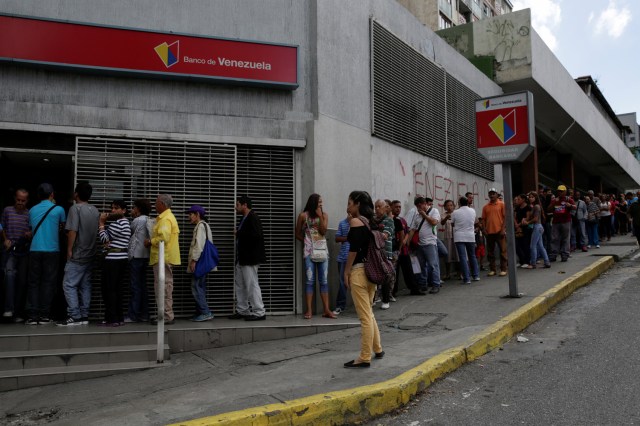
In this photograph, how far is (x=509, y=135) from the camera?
7.80 metres

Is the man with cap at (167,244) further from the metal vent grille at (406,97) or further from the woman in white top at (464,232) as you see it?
the woman in white top at (464,232)

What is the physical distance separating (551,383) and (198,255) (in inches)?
178

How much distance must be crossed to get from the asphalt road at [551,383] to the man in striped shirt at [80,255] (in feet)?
14.6

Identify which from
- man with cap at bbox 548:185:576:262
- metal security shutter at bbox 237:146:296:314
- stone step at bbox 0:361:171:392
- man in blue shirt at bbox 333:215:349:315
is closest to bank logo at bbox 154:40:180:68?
metal security shutter at bbox 237:146:296:314

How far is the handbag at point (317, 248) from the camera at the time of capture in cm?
747

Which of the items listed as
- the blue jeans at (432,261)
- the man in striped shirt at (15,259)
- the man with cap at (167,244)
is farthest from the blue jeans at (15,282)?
the blue jeans at (432,261)

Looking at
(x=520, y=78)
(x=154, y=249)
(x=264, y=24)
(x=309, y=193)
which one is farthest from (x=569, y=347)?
(x=520, y=78)

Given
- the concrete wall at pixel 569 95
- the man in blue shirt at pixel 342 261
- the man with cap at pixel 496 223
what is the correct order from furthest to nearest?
the concrete wall at pixel 569 95
the man with cap at pixel 496 223
the man in blue shirt at pixel 342 261

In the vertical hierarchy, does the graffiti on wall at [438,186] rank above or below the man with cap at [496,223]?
above

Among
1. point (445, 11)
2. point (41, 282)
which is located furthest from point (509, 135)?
point (445, 11)

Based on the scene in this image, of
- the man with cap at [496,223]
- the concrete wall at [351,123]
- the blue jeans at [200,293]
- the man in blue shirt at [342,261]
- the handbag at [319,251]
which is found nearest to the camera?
the blue jeans at [200,293]

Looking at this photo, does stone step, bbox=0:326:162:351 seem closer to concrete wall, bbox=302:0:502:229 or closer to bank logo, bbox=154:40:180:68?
concrete wall, bbox=302:0:502:229

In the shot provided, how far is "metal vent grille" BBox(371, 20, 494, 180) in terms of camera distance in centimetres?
987

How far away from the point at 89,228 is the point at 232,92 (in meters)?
2.94
